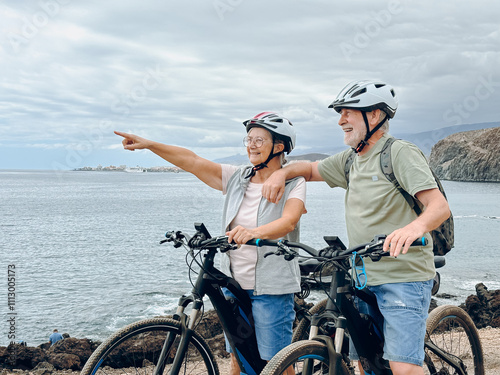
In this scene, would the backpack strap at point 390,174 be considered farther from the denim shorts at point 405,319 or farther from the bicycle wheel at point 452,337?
the bicycle wheel at point 452,337

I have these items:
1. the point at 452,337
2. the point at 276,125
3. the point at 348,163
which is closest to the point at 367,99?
the point at 348,163

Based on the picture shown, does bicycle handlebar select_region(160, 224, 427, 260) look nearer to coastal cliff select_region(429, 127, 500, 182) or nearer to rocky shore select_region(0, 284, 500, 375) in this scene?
rocky shore select_region(0, 284, 500, 375)

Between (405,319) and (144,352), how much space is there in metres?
1.91

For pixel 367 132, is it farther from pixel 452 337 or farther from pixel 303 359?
pixel 452 337

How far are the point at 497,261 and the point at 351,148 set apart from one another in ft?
109

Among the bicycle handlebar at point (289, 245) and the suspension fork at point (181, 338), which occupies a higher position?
the bicycle handlebar at point (289, 245)

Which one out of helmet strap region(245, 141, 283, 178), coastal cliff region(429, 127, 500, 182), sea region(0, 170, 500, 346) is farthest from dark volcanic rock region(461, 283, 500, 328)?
coastal cliff region(429, 127, 500, 182)

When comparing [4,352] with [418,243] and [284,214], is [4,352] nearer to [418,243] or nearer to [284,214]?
[284,214]

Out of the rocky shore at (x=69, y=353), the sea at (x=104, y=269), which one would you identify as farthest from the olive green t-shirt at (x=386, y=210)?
the sea at (x=104, y=269)

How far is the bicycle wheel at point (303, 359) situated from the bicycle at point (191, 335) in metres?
0.60

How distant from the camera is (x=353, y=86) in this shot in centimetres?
361

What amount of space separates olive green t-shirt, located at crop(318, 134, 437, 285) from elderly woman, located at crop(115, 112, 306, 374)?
1.47 ft

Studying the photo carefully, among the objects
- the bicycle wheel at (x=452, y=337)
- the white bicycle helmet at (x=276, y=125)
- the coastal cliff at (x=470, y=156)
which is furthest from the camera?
the coastal cliff at (x=470, y=156)

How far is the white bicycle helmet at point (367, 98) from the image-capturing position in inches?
138
